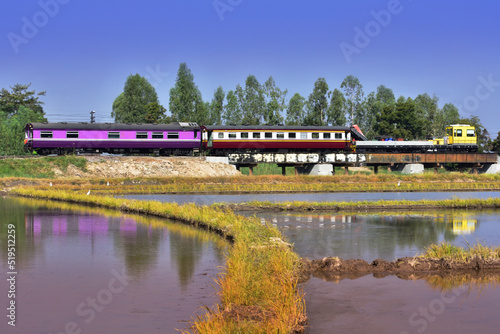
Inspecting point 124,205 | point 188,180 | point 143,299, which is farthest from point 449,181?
point 143,299

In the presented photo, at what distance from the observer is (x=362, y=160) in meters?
75.2

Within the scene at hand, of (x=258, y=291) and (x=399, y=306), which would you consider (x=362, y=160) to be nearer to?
(x=399, y=306)

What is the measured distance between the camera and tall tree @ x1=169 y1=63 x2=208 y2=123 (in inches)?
4368

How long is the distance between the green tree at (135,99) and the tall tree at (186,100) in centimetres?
538

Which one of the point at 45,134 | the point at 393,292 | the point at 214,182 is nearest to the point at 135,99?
the point at 45,134

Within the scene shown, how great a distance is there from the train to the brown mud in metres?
51.2

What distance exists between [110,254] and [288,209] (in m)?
17.4

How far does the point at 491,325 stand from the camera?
12.5 m

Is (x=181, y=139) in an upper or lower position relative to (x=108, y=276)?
upper

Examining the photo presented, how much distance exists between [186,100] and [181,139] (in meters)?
44.2

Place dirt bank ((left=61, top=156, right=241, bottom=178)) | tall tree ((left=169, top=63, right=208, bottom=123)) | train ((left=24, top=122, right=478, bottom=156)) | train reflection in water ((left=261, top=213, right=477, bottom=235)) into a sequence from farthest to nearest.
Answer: tall tree ((left=169, top=63, right=208, bottom=123)) < dirt bank ((left=61, top=156, right=241, bottom=178)) < train ((left=24, top=122, right=478, bottom=156)) < train reflection in water ((left=261, top=213, right=477, bottom=235))

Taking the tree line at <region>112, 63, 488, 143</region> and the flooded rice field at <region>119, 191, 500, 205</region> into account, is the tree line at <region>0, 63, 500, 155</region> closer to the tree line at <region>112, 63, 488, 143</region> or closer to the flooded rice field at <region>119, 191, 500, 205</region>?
the tree line at <region>112, 63, 488, 143</region>

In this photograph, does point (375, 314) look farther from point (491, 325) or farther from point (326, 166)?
point (326, 166)

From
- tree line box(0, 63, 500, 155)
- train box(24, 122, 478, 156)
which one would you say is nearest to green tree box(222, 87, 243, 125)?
tree line box(0, 63, 500, 155)
